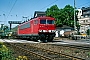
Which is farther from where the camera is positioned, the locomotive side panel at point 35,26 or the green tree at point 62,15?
the green tree at point 62,15

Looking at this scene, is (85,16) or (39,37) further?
(85,16)

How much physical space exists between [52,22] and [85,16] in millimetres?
62185

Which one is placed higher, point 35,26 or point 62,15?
point 62,15

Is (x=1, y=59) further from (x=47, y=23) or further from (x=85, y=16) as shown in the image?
(x=85, y=16)

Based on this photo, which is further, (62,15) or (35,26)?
(62,15)

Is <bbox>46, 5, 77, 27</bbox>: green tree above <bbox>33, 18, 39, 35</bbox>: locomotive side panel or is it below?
above

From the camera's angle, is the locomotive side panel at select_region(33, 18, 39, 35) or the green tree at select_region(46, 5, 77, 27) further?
the green tree at select_region(46, 5, 77, 27)

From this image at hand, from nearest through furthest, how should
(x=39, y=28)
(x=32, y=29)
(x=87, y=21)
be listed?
(x=39, y=28), (x=32, y=29), (x=87, y=21)

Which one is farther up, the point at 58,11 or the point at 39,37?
the point at 58,11

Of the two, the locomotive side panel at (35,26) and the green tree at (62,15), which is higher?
the green tree at (62,15)

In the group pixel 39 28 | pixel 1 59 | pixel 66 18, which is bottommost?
pixel 1 59

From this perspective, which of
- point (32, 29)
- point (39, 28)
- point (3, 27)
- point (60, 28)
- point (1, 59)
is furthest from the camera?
point (60, 28)

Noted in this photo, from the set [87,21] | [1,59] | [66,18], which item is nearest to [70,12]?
[66,18]

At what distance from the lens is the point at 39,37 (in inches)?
1005
